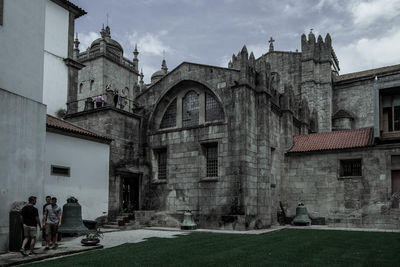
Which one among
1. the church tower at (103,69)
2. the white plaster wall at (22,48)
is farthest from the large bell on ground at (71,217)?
the church tower at (103,69)

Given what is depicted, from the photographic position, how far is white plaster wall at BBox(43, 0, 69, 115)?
24672mm

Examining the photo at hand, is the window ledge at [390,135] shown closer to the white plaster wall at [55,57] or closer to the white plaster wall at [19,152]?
the white plaster wall at [19,152]

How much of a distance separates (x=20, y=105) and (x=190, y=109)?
12054 mm

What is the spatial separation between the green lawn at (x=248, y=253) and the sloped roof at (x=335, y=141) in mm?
8641

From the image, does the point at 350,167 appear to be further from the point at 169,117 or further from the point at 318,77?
the point at 318,77

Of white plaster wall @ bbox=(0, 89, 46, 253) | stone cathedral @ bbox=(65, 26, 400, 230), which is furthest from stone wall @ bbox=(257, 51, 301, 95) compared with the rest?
white plaster wall @ bbox=(0, 89, 46, 253)

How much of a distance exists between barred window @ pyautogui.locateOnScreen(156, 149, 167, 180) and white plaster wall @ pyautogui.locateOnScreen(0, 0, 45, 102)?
11.1 metres

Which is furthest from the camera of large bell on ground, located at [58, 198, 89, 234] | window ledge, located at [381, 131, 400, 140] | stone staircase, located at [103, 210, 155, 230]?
window ledge, located at [381, 131, 400, 140]

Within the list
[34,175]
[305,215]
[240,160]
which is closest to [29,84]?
[34,175]

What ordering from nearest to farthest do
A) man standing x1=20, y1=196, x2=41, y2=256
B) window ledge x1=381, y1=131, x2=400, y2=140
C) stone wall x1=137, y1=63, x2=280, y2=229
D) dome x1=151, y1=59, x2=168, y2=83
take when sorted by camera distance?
man standing x1=20, y1=196, x2=41, y2=256 → stone wall x1=137, y1=63, x2=280, y2=229 → window ledge x1=381, y1=131, x2=400, y2=140 → dome x1=151, y1=59, x2=168, y2=83

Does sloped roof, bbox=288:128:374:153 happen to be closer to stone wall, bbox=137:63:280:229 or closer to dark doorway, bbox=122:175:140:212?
stone wall, bbox=137:63:280:229

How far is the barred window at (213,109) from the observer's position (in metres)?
23.0

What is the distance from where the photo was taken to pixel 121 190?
2270cm

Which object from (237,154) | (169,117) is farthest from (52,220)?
(169,117)
